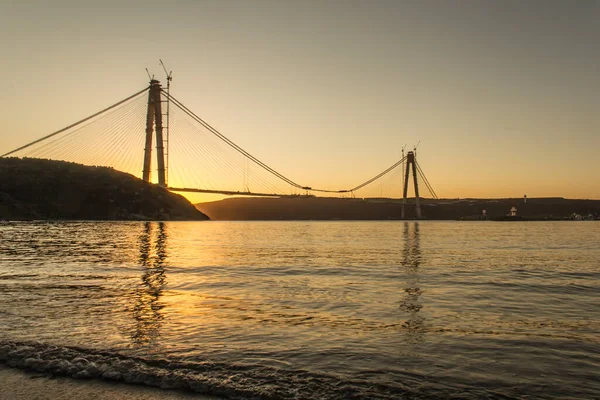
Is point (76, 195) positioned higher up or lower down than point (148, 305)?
higher up

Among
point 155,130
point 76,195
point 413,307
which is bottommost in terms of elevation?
point 413,307

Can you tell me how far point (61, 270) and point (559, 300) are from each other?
48.7 ft

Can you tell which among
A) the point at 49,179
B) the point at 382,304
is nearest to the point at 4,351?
the point at 382,304

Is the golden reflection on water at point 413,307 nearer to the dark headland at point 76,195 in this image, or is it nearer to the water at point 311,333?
the water at point 311,333

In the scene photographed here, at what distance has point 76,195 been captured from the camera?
8438 centimetres

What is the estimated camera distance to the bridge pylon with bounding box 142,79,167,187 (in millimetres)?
83000

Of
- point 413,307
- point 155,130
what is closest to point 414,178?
point 155,130

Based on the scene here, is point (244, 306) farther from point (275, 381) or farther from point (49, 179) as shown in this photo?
point (49, 179)

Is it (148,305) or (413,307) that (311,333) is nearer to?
(413,307)

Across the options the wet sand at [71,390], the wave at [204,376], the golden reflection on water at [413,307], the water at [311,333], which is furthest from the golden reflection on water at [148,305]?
the golden reflection on water at [413,307]

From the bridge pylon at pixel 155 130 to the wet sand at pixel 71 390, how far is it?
8151 cm

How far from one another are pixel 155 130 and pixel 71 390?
284 ft

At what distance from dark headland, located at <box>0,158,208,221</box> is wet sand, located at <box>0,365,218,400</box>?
7969 cm

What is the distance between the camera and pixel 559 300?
10750 millimetres
